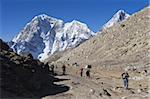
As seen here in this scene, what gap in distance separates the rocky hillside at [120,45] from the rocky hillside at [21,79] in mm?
43633

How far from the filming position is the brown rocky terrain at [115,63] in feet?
138

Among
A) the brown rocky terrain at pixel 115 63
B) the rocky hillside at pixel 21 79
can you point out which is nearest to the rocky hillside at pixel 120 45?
the brown rocky terrain at pixel 115 63

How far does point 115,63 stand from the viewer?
291ft

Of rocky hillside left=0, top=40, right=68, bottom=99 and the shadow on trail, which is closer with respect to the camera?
rocky hillside left=0, top=40, right=68, bottom=99

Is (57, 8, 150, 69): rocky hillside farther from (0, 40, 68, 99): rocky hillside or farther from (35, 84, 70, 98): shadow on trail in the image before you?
(0, 40, 68, 99): rocky hillside

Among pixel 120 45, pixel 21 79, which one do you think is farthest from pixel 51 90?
pixel 120 45

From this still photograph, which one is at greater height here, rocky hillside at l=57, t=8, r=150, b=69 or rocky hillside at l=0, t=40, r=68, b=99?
rocky hillside at l=57, t=8, r=150, b=69

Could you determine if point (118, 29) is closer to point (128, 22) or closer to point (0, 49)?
point (128, 22)

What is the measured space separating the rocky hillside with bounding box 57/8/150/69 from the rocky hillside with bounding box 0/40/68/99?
43633 millimetres

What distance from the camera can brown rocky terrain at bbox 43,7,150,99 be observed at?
4200cm

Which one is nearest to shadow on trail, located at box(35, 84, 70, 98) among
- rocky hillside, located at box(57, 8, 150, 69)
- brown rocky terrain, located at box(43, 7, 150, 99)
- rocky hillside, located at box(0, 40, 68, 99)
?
rocky hillside, located at box(0, 40, 68, 99)

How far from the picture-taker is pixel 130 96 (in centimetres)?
4119

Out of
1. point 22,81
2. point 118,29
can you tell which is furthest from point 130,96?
point 118,29

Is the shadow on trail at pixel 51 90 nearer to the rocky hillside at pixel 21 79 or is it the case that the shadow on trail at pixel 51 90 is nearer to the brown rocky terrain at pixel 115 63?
the rocky hillside at pixel 21 79
